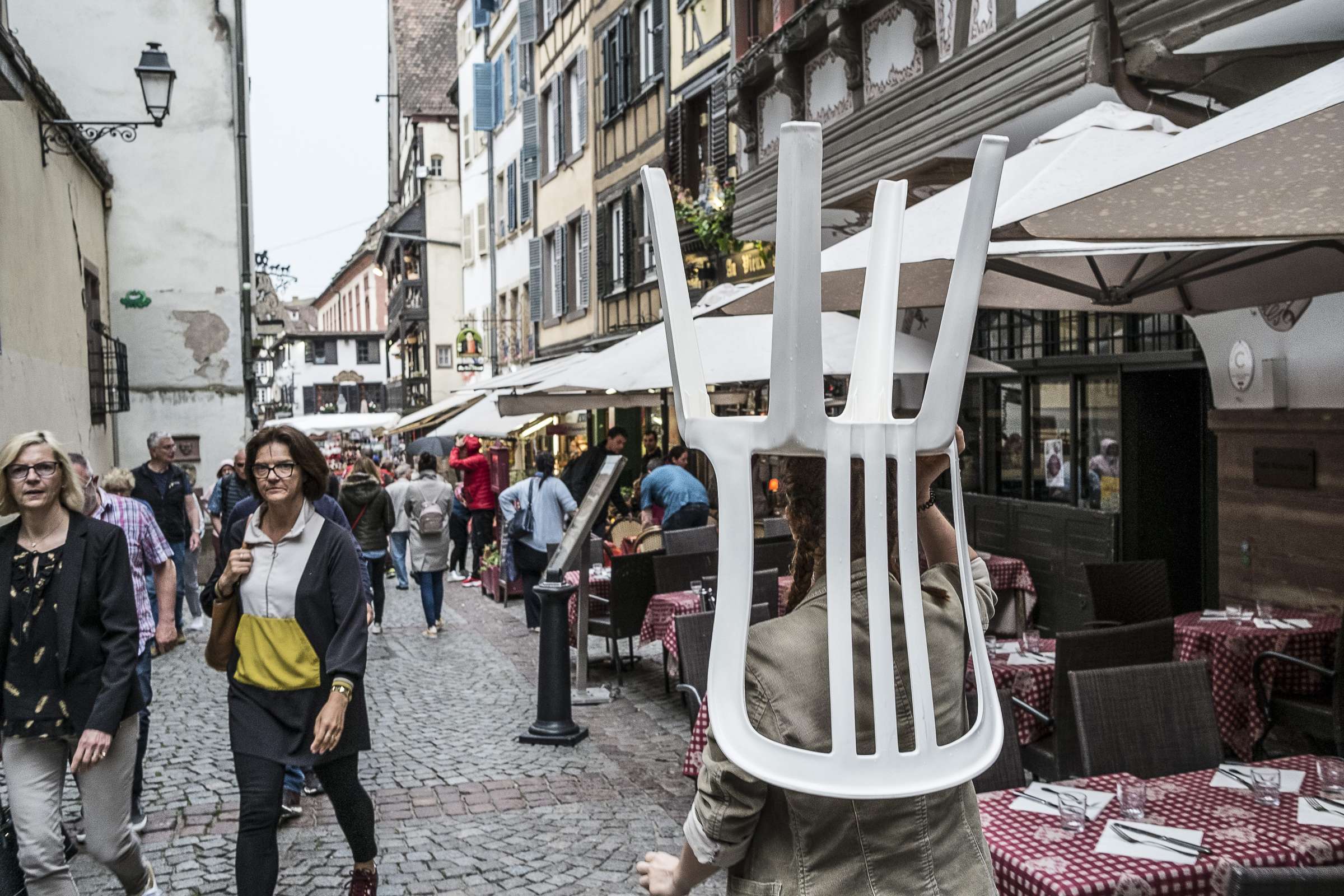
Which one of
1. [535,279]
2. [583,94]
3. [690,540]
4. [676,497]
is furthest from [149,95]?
[535,279]

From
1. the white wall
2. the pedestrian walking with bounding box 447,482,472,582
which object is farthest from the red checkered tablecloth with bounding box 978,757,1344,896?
the pedestrian walking with bounding box 447,482,472,582

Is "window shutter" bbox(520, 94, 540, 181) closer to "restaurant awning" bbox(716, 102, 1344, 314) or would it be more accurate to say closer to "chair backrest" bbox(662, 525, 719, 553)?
"chair backrest" bbox(662, 525, 719, 553)

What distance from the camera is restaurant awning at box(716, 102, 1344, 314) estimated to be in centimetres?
418

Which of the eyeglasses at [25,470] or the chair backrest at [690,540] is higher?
the eyeglasses at [25,470]

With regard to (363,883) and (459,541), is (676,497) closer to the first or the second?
(459,541)

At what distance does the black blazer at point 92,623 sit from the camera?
4160 millimetres

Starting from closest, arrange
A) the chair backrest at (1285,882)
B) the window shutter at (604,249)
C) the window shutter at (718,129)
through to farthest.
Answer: the chair backrest at (1285,882) < the window shutter at (718,129) < the window shutter at (604,249)

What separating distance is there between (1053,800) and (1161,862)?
528 millimetres

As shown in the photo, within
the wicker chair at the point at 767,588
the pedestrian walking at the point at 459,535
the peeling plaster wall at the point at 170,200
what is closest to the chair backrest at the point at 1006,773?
the wicker chair at the point at 767,588

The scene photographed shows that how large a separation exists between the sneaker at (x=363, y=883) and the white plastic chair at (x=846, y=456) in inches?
118

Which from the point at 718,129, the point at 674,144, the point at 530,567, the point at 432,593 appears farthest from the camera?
the point at 674,144

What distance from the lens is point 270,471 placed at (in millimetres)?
4336

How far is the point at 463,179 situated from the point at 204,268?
22.6 metres

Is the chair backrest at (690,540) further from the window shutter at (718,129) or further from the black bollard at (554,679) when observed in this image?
the window shutter at (718,129)
